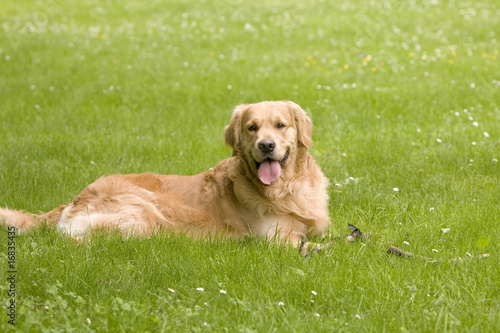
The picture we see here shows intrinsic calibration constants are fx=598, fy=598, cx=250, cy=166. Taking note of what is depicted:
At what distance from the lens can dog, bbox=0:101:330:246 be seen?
4.64 m

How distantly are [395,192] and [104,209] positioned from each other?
2.60m

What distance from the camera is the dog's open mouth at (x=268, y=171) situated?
181 inches

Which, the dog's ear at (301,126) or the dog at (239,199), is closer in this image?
the dog at (239,199)

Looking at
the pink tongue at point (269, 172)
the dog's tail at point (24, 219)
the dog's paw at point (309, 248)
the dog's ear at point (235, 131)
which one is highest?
the dog's ear at point (235, 131)

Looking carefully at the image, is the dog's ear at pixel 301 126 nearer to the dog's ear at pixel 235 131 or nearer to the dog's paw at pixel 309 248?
the dog's ear at pixel 235 131

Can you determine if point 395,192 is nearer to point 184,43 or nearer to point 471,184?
point 471,184

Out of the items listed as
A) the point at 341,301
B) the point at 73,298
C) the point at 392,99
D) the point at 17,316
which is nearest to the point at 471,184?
the point at 341,301

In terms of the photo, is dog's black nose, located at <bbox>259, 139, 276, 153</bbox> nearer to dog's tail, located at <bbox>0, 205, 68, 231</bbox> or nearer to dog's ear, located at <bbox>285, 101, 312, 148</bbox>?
dog's ear, located at <bbox>285, 101, 312, 148</bbox>

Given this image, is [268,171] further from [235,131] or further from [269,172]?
[235,131]

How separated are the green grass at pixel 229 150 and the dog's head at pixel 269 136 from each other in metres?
0.66

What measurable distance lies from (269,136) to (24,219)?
2025mm

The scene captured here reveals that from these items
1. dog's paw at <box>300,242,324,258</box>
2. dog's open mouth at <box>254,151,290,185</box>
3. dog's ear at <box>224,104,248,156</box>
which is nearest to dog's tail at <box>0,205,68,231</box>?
dog's ear at <box>224,104,248,156</box>

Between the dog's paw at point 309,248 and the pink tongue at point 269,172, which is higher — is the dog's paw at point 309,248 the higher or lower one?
the lower one

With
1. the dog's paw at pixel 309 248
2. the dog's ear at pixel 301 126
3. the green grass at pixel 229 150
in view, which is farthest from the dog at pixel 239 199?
the green grass at pixel 229 150
